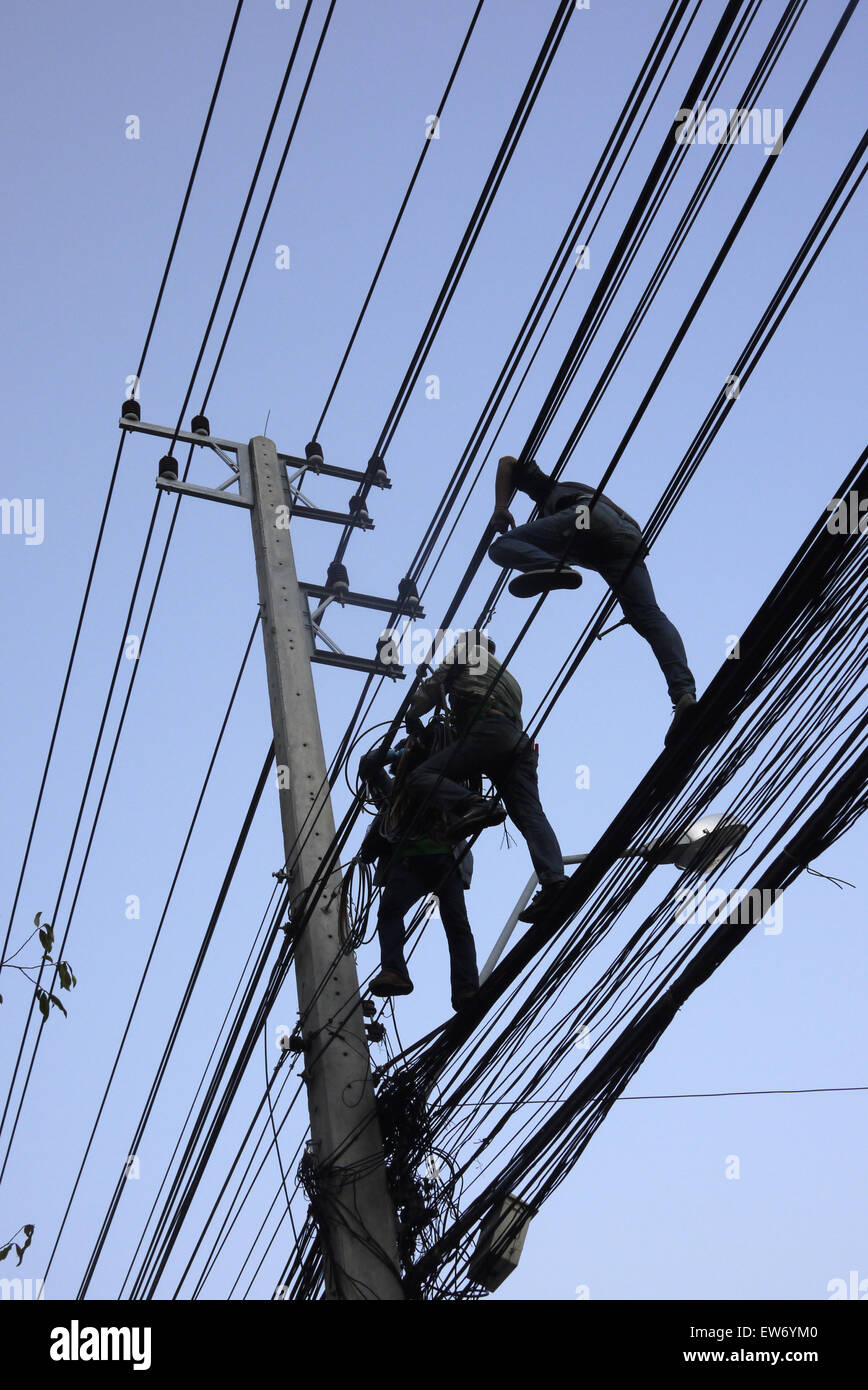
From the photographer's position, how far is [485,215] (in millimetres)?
4848

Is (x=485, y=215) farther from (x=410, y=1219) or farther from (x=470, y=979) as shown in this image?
(x=410, y=1219)

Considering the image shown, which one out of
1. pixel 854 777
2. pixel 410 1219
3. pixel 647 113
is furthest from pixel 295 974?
pixel 647 113

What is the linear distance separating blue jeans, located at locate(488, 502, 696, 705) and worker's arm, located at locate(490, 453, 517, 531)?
0.06 meters

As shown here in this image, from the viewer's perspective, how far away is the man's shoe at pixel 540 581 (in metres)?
5.52

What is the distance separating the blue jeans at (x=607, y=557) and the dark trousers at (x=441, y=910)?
136 centimetres


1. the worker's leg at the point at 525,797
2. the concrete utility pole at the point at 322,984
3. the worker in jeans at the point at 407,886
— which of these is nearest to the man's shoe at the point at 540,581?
the worker's leg at the point at 525,797

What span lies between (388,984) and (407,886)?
1.55ft

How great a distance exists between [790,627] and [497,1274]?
2845mm

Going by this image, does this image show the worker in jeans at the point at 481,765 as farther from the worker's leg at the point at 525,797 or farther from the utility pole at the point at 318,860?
the utility pole at the point at 318,860

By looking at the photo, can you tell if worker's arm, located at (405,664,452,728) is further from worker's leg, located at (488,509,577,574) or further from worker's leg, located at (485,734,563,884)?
worker's leg, located at (488,509,577,574)

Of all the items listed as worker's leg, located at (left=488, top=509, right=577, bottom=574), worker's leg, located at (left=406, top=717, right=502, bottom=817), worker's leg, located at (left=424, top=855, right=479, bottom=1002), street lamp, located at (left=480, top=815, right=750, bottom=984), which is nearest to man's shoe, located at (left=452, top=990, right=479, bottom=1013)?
worker's leg, located at (left=424, top=855, right=479, bottom=1002)

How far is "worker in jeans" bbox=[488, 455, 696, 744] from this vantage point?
18.0 feet

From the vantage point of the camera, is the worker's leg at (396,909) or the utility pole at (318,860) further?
the worker's leg at (396,909)

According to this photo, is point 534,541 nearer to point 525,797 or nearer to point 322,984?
point 525,797
